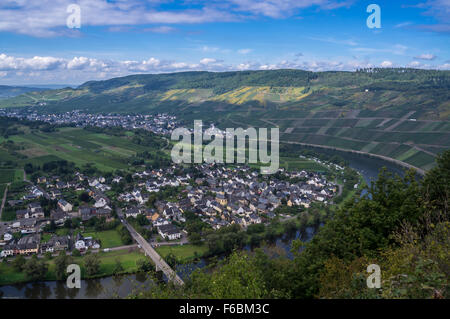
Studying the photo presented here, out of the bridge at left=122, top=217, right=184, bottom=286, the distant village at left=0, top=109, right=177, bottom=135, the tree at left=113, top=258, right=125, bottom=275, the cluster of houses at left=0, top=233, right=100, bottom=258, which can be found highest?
the distant village at left=0, top=109, right=177, bottom=135

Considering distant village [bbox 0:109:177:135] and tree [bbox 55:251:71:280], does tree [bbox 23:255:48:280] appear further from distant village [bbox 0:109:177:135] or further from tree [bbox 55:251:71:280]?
distant village [bbox 0:109:177:135]

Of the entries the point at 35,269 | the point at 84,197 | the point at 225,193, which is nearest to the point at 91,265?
the point at 35,269

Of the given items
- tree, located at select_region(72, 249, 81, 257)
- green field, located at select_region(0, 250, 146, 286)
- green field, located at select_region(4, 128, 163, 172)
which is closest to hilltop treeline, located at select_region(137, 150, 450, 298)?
green field, located at select_region(0, 250, 146, 286)

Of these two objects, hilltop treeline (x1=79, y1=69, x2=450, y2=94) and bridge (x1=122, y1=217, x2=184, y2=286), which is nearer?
bridge (x1=122, y1=217, x2=184, y2=286)

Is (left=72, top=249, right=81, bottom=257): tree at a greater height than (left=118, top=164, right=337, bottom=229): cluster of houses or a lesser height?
lesser

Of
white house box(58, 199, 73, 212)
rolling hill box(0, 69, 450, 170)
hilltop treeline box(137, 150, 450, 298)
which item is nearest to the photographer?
hilltop treeline box(137, 150, 450, 298)
